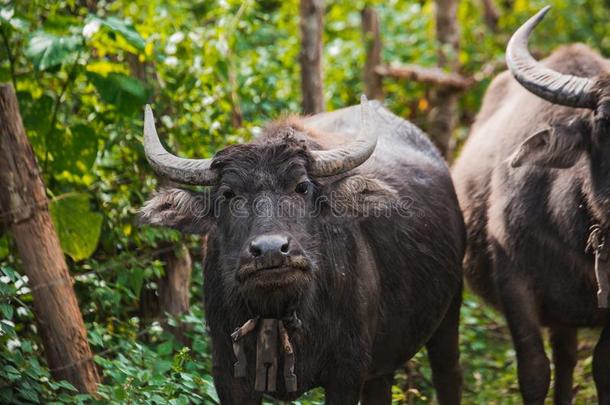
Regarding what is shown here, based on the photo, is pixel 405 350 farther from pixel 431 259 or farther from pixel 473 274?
pixel 473 274

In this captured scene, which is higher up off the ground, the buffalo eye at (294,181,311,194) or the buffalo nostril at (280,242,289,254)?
the buffalo eye at (294,181,311,194)

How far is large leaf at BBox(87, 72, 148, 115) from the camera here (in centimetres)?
687

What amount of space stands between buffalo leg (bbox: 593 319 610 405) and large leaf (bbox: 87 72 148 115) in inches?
135

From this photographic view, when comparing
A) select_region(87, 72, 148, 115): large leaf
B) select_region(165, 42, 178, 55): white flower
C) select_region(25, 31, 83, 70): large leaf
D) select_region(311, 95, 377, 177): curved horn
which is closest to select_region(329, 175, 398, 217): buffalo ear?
select_region(311, 95, 377, 177): curved horn

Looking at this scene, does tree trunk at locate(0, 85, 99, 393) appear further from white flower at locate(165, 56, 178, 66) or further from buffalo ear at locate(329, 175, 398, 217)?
white flower at locate(165, 56, 178, 66)

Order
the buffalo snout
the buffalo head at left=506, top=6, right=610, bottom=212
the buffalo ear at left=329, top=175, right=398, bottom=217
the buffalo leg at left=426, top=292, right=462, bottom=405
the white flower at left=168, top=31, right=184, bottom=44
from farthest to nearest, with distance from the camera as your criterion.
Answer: the white flower at left=168, top=31, right=184, bottom=44
the buffalo leg at left=426, top=292, right=462, bottom=405
the buffalo head at left=506, top=6, right=610, bottom=212
the buffalo ear at left=329, top=175, right=398, bottom=217
the buffalo snout

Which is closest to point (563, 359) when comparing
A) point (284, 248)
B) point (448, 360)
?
point (448, 360)

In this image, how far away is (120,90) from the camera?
6887 millimetres

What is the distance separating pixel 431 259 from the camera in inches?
253

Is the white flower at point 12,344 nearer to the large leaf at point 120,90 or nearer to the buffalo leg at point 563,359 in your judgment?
the large leaf at point 120,90

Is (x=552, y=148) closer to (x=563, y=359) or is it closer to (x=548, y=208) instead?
(x=548, y=208)

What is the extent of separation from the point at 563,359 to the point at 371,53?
4696 millimetres

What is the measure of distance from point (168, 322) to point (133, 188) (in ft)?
3.56

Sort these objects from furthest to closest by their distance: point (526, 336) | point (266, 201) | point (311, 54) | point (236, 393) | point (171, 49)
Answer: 1. point (311, 54)
2. point (171, 49)
3. point (526, 336)
4. point (236, 393)
5. point (266, 201)
